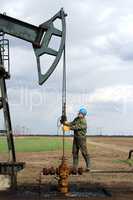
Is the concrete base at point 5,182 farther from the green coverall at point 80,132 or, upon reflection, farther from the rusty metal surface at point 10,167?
the green coverall at point 80,132

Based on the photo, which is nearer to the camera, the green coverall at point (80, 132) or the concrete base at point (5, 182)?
the concrete base at point (5, 182)

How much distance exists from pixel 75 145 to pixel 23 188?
75.2 inches

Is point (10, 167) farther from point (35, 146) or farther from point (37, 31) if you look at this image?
point (35, 146)

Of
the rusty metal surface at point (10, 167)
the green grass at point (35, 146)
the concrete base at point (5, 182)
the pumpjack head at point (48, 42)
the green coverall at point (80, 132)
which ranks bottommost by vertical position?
the green grass at point (35, 146)

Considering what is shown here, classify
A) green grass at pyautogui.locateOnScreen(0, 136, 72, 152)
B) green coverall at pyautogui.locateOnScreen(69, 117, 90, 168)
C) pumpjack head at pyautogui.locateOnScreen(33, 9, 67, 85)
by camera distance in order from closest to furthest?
pumpjack head at pyautogui.locateOnScreen(33, 9, 67, 85)
green coverall at pyautogui.locateOnScreen(69, 117, 90, 168)
green grass at pyautogui.locateOnScreen(0, 136, 72, 152)

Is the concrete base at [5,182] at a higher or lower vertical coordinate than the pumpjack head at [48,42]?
lower

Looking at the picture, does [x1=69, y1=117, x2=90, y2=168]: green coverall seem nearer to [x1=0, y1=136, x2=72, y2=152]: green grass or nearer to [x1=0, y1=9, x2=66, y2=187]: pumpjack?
[x1=0, y1=9, x2=66, y2=187]: pumpjack

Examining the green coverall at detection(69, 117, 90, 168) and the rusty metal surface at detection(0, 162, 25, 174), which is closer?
the rusty metal surface at detection(0, 162, 25, 174)

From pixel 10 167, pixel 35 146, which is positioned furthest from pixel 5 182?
pixel 35 146

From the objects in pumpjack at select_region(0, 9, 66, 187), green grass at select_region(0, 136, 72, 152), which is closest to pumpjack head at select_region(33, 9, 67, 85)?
pumpjack at select_region(0, 9, 66, 187)

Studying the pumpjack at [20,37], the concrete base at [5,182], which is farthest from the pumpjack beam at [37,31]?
the concrete base at [5,182]

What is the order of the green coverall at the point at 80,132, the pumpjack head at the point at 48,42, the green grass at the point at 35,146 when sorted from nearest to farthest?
the pumpjack head at the point at 48,42, the green coverall at the point at 80,132, the green grass at the point at 35,146

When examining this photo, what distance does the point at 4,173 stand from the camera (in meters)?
14.3

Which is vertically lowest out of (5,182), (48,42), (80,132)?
(5,182)
